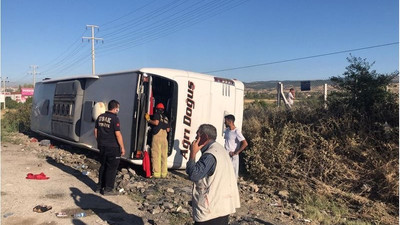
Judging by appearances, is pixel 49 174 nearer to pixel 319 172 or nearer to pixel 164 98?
pixel 164 98

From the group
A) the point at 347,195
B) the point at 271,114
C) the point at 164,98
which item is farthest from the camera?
the point at 271,114

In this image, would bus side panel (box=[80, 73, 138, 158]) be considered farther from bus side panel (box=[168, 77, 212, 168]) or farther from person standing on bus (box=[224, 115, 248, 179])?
person standing on bus (box=[224, 115, 248, 179])

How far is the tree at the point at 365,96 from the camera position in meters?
8.70

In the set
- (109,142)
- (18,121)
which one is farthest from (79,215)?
(18,121)

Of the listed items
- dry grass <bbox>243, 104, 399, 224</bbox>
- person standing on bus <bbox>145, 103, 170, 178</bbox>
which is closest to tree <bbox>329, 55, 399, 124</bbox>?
dry grass <bbox>243, 104, 399, 224</bbox>

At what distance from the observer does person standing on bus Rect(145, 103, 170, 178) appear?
8.45m

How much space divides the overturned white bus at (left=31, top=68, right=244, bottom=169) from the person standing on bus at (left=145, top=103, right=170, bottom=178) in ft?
0.58

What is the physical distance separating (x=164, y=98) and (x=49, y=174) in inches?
132

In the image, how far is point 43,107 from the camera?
14.3 metres

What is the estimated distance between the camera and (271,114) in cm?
1105

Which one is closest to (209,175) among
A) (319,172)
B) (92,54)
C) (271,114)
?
(319,172)

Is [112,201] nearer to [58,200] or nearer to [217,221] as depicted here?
[58,200]

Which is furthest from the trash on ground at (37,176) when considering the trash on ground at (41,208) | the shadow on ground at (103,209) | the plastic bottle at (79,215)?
the plastic bottle at (79,215)

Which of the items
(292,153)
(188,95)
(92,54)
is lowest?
(292,153)
